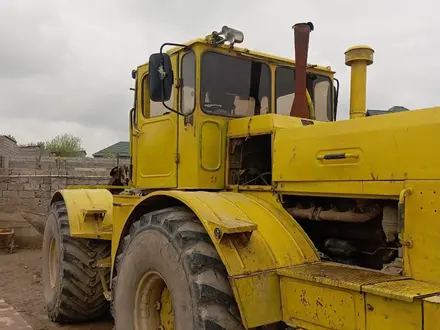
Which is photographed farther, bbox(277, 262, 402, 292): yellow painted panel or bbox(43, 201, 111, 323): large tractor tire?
bbox(43, 201, 111, 323): large tractor tire

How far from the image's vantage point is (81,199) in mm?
5996

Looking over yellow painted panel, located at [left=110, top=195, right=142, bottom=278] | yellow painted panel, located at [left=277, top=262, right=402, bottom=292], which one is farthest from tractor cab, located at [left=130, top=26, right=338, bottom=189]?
yellow painted panel, located at [left=277, top=262, right=402, bottom=292]

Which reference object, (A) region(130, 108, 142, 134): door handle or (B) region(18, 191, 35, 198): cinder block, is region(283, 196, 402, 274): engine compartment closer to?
(A) region(130, 108, 142, 134): door handle

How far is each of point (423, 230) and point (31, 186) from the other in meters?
10.5

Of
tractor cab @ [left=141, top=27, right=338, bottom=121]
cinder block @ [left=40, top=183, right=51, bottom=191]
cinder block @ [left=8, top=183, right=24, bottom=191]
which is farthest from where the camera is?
cinder block @ [left=40, top=183, right=51, bottom=191]

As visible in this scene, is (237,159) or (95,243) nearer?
(237,159)

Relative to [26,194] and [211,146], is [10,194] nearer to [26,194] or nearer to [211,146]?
[26,194]

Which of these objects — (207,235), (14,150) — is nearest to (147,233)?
(207,235)

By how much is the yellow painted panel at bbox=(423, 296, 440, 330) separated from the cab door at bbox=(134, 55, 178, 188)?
8.54ft

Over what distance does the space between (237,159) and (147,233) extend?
1.03 meters

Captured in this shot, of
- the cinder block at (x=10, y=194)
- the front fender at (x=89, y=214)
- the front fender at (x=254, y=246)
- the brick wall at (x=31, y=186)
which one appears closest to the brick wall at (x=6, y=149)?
the brick wall at (x=31, y=186)

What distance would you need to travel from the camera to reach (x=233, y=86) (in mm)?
4480

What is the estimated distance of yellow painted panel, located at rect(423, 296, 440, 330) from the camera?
7.64 ft

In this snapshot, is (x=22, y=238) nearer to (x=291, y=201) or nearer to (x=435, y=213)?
(x=291, y=201)
